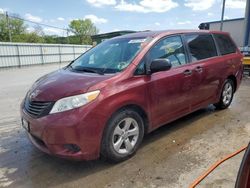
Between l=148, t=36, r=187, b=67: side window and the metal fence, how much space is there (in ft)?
64.2

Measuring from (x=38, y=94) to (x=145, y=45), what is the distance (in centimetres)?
163

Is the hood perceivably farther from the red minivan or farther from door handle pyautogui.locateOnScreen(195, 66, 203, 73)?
door handle pyautogui.locateOnScreen(195, 66, 203, 73)

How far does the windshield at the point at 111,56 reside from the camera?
3.42 meters

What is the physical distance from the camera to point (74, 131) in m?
2.71

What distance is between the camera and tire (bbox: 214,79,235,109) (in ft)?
16.8

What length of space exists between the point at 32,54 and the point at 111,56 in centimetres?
2175

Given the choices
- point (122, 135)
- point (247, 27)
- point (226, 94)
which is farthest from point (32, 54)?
point (122, 135)

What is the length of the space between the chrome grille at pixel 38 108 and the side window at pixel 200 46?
8.43 feet

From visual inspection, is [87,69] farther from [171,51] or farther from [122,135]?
[171,51]

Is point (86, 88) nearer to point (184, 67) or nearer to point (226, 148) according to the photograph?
point (184, 67)

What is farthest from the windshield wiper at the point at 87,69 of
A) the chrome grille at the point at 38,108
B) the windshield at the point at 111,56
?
the chrome grille at the point at 38,108

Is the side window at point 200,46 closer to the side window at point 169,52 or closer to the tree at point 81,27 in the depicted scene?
the side window at point 169,52

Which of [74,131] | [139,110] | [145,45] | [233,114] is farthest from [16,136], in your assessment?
[233,114]

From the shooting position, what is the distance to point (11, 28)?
58.0 m
